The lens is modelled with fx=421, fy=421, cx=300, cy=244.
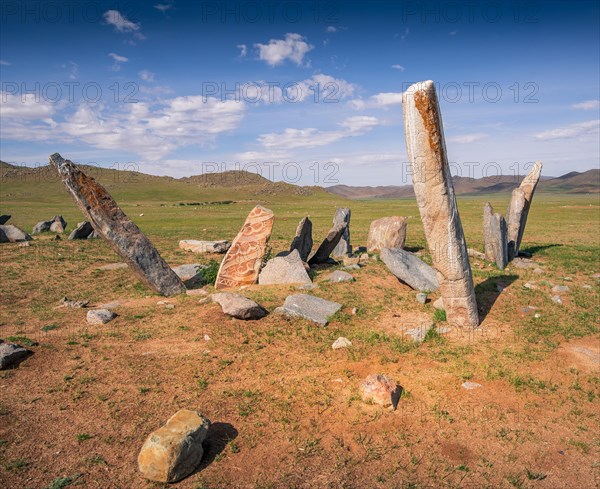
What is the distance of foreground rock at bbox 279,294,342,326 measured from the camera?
10.3m

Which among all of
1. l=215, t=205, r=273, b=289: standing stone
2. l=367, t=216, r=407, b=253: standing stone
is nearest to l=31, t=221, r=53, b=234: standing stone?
l=215, t=205, r=273, b=289: standing stone

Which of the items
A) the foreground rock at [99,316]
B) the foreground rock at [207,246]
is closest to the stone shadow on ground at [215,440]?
the foreground rock at [99,316]

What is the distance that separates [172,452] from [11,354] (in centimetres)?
479

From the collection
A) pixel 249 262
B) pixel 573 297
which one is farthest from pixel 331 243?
pixel 573 297

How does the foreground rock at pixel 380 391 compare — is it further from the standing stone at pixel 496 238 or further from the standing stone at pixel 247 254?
the standing stone at pixel 496 238

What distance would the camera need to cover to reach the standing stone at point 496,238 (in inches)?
619

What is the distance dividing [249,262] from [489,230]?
9.53 m

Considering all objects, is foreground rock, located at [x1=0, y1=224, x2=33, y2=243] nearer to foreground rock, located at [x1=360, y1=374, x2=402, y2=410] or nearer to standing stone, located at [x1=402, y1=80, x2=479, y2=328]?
standing stone, located at [x1=402, y1=80, x2=479, y2=328]

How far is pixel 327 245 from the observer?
16.1 m

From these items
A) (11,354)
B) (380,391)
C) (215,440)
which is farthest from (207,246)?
(215,440)

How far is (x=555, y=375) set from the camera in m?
8.02

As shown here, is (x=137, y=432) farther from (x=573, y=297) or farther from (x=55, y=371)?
(x=573, y=297)

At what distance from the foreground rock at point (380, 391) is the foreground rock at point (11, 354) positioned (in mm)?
6466

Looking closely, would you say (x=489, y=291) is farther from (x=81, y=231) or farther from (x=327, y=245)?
(x=81, y=231)
